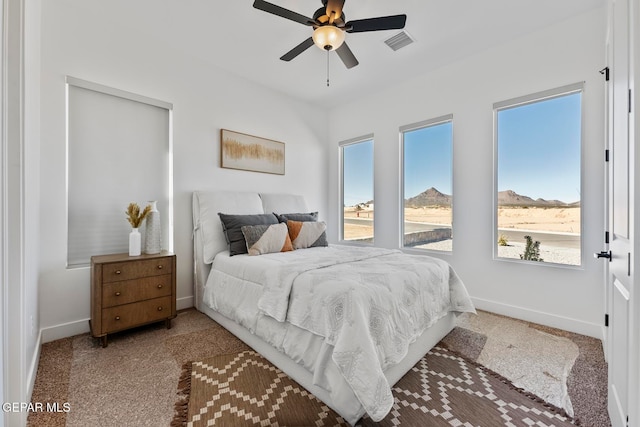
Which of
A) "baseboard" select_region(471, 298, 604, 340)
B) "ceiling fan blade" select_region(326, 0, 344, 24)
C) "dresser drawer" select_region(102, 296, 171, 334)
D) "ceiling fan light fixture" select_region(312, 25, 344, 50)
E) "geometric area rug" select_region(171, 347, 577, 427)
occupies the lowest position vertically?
"geometric area rug" select_region(171, 347, 577, 427)

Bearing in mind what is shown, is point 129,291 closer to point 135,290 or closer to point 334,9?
point 135,290

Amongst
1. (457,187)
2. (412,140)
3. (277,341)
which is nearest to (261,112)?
(412,140)

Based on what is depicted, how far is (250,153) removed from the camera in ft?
12.6

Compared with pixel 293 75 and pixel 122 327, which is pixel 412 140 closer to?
pixel 293 75

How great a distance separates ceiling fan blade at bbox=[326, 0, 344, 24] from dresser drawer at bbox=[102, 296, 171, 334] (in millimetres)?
2787

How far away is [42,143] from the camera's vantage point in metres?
2.35

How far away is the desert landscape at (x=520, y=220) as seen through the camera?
2725 millimetres

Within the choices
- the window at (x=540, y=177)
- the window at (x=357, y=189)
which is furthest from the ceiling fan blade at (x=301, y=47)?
the window at (x=540, y=177)

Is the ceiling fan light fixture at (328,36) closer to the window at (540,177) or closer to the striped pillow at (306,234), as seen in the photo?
the striped pillow at (306,234)

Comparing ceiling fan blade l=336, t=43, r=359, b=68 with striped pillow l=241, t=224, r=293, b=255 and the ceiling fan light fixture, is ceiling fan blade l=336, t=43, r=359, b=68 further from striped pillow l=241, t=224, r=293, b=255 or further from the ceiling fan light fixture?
striped pillow l=241, t=224, r=293, b=255

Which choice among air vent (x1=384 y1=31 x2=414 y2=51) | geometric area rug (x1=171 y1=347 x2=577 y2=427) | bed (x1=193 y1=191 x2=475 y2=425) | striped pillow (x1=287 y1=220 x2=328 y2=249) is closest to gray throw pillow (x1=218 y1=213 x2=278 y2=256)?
bed (x1=193 y1=191 x2=475 y2=425)

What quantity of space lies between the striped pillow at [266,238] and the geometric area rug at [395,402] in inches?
42.1

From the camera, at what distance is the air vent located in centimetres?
285

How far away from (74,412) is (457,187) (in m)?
3.86
